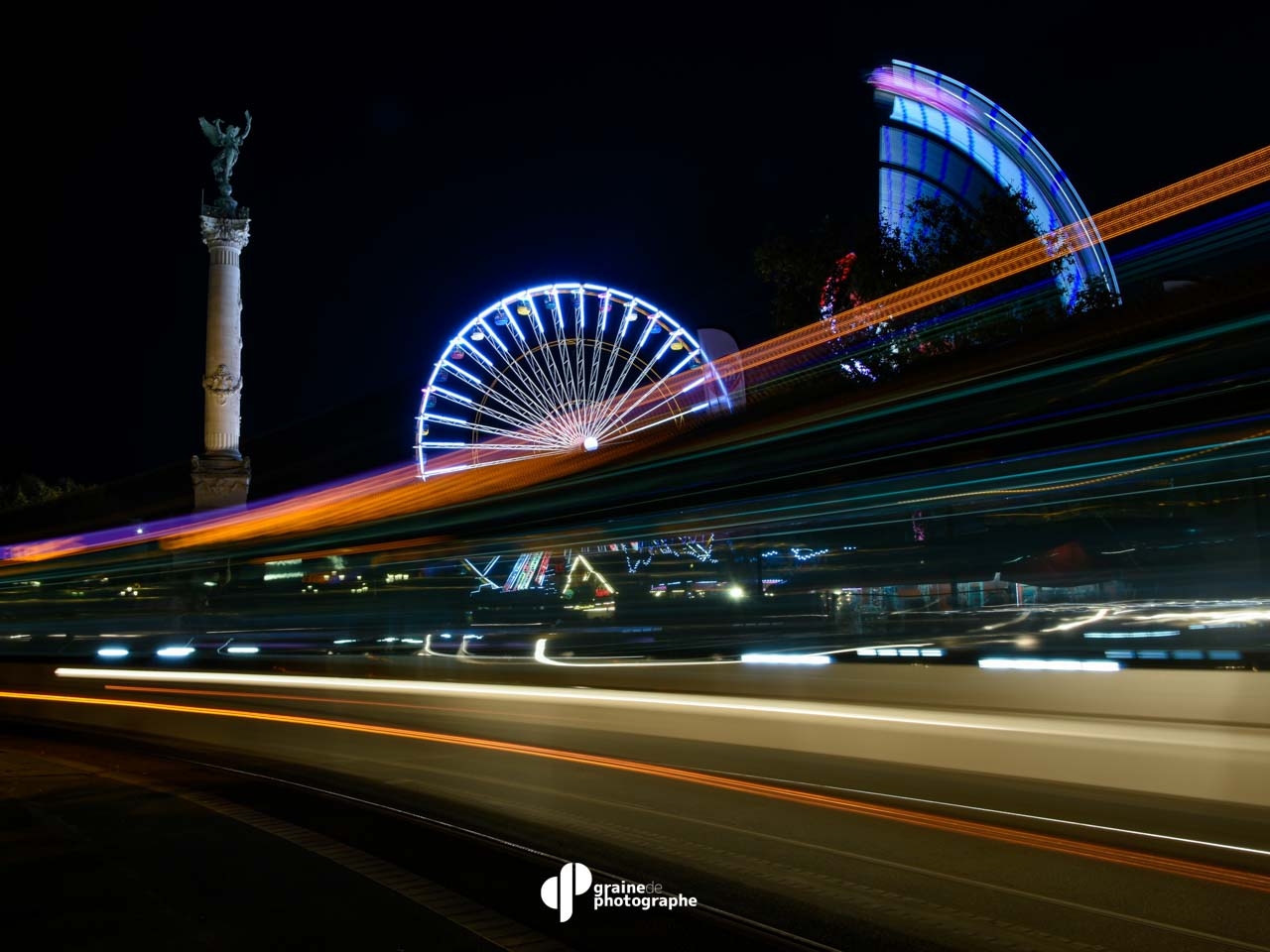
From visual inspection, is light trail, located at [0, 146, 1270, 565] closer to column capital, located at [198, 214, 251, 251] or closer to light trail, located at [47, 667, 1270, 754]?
light trail, located at [47, 667, 1270, 754]

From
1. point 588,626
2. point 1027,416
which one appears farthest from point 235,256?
point 1027,416

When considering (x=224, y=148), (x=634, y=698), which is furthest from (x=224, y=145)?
(x=634, y=698)

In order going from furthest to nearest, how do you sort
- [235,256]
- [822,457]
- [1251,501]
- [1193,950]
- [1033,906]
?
[235,256]
[822,457]
[1251,501]
[1033,906]
[1193,950]

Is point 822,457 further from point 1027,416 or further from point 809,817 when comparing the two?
point 809,817

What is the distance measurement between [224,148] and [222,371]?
1128cm

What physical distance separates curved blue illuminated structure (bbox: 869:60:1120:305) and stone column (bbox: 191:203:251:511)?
2905cm

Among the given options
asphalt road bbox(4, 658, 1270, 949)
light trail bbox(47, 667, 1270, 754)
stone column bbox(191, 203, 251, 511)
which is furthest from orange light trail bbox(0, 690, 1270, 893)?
stone column bbox(191, 203, 251, 511)

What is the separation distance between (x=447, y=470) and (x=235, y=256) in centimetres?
2706

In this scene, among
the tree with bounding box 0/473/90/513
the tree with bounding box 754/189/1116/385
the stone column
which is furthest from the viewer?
the tree with bounding box 0/473/90/513

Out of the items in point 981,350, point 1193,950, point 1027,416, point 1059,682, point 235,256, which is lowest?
point 1193,950

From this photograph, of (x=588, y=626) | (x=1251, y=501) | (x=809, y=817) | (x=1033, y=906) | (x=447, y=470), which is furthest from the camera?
(x=447, y=470)

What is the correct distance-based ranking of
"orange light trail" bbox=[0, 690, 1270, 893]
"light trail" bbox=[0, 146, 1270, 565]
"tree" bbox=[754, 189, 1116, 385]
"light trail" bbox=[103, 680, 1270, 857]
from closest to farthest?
1. "orange light trail" bbox=[0, 690, 1270, 893]
2. "light trail" bbox=[103, 680, 1270, 857]
3. "light trail" bbox=[0, 146, 1270, 565]
4. "tree" bbox=[754, 189, 1116, 385]

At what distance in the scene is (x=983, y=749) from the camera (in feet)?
31.4

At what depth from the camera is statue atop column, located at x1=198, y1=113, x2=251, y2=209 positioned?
51853 millimetres
